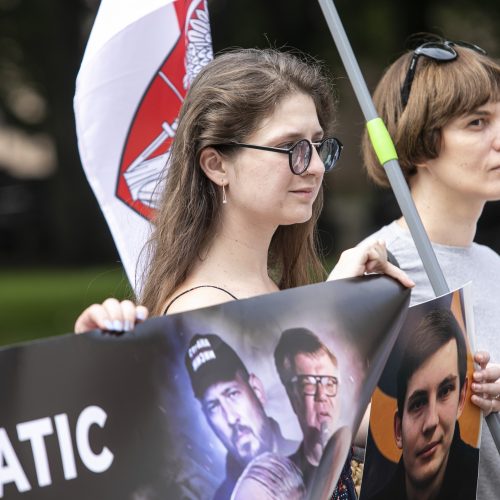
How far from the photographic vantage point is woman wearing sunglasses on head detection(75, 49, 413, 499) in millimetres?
2428

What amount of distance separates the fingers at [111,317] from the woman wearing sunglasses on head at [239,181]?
0.26 m

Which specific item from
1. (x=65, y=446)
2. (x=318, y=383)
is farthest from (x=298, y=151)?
(x=65, y=446)

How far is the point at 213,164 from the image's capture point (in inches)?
99.3

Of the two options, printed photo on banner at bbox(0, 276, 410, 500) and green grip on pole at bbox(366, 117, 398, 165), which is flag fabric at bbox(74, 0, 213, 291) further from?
printed photo on banner at bbox(0, 276, 410, 500)

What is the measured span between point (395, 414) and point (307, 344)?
306 mm

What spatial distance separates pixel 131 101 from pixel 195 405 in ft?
5.11

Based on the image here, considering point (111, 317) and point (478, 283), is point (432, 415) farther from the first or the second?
point (111, 317)

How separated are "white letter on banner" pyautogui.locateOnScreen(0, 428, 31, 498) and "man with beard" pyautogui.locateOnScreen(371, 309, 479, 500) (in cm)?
83

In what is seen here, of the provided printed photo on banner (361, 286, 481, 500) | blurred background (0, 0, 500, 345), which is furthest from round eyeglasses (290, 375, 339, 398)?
blurred background (0, 0, 500, 345)

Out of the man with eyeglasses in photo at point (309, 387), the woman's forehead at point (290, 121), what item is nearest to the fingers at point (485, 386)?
the man with eyeglasses in photo at point (309, 387)

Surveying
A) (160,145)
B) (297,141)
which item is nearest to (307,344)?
(297,141)

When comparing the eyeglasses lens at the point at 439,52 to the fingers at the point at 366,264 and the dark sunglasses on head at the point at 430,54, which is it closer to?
the dark sunglasses on head at the point at 430,54

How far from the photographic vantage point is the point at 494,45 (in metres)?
16.4

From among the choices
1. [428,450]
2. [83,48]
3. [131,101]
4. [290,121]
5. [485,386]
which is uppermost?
[83,48]
